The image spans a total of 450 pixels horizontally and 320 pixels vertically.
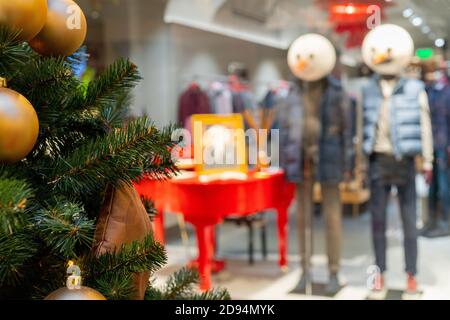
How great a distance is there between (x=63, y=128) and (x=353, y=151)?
2.36 meters

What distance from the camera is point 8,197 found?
0.73 metres

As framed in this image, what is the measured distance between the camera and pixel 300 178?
3287mm

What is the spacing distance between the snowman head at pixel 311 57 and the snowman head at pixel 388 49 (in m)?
0.24

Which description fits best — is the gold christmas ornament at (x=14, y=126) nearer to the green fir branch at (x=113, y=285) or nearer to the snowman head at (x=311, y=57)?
the green fir branch at (x=113, y=285)

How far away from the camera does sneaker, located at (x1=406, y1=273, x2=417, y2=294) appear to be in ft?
8.96

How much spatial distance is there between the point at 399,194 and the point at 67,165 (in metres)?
2.43

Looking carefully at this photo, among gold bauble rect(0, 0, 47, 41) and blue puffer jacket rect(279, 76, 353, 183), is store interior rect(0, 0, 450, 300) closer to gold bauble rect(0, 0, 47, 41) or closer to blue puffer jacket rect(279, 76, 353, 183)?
blue puffer jacket rect(279, 76, 353, 183)

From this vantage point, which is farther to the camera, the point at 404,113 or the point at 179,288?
the point at 404,113

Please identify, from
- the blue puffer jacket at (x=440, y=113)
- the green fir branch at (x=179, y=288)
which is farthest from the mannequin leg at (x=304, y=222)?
the green fir branch at (x=179, y=288)

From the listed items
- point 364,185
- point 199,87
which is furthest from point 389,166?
point 199,87

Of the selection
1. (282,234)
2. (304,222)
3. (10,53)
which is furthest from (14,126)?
A: (282,234)

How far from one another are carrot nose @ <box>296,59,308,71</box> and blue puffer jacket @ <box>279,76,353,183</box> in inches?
9.2

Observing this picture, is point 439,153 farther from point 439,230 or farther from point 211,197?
point 211,197
